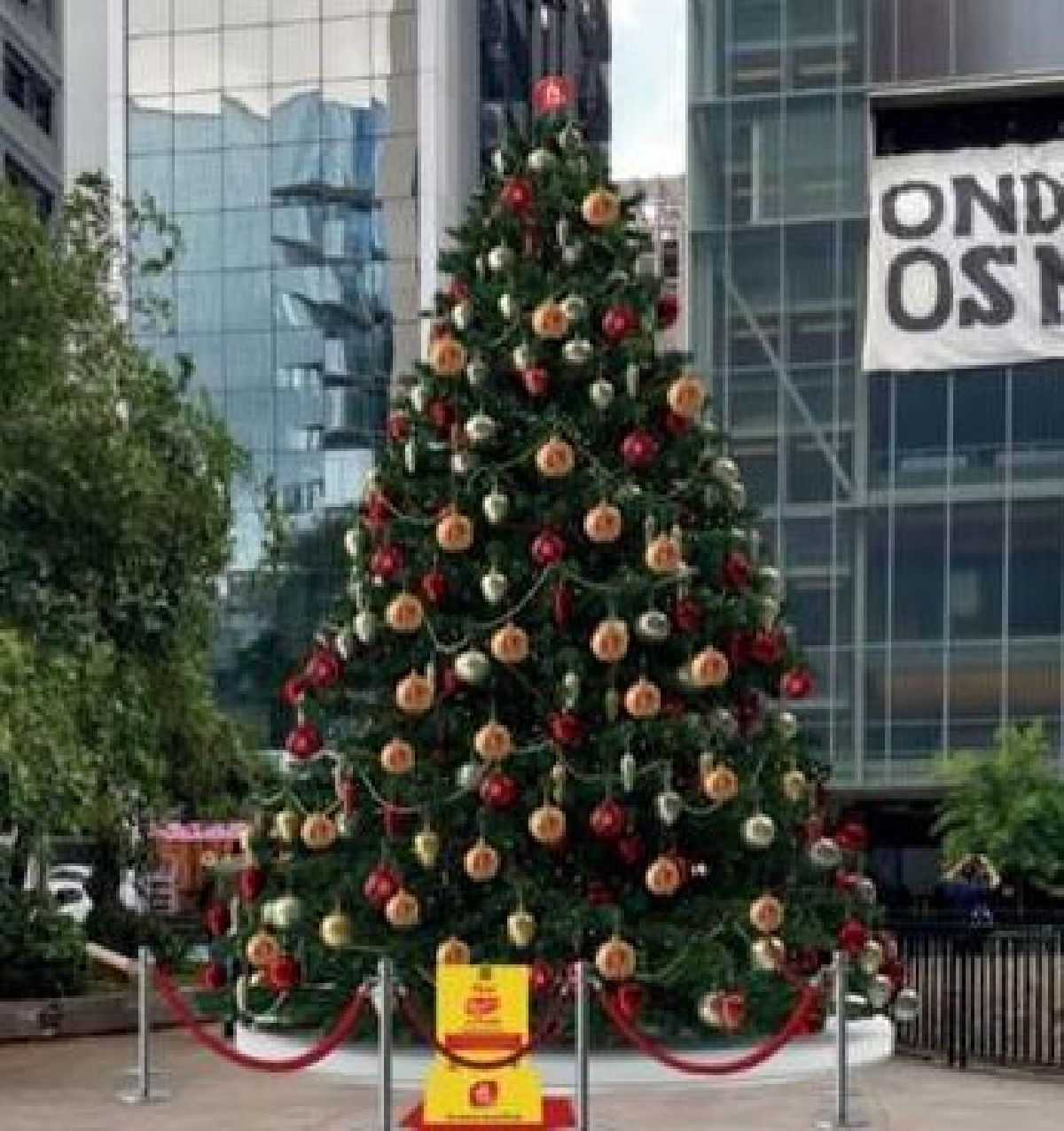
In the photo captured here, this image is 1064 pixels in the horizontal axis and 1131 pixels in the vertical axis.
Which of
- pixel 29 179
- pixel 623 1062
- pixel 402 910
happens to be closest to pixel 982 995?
pixel 623 1062

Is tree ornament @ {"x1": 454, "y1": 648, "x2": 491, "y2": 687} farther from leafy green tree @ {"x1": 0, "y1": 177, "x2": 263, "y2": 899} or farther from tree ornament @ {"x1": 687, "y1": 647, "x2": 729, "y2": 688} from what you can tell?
leafy green tree @ {"x1": 0, "y1": 177, "x2": 263, "y2": 899}

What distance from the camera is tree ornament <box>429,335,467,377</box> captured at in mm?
14297

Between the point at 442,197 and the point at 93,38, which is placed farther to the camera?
the point at 93,38

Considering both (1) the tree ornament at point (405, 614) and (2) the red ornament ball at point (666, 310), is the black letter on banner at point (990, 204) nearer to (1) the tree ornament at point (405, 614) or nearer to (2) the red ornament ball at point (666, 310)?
(2) the red ornament ball at point (666, 310)

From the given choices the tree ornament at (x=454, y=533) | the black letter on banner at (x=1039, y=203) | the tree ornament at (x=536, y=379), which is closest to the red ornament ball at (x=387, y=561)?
the tree ornament at (x=454, y=533)

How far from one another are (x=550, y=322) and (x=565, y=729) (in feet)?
8.99

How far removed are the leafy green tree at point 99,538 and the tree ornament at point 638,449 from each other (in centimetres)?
450

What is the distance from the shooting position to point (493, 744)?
13.3 metres

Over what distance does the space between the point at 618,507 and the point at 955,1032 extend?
17.2 feet

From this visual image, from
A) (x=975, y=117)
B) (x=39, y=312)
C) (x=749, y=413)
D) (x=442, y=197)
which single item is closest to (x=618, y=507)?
(x=39, y=312)

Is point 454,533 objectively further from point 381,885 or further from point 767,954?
point 767,954

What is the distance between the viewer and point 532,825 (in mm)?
13203

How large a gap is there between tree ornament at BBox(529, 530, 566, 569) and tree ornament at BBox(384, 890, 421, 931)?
91.5 inches

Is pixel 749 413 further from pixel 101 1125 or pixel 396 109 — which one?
pixel 101 1125
